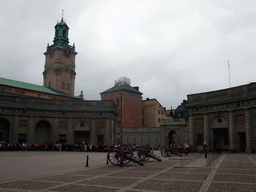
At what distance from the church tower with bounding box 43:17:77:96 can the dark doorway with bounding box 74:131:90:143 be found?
33047mm

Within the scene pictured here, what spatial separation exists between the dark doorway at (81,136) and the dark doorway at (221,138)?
2116 centimetres

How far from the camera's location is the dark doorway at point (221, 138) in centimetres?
3666

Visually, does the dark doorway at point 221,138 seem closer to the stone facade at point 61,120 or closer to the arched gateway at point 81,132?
the stone facade at point 61,120

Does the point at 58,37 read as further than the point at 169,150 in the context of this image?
Yes

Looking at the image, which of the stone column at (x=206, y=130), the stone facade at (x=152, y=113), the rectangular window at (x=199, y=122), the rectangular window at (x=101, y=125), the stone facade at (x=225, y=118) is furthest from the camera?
the stone facade at (x=152, y=113)

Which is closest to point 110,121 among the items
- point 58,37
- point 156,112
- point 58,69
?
point 156,112

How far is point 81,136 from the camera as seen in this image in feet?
144

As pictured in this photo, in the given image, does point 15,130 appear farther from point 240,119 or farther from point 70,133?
point 240,119

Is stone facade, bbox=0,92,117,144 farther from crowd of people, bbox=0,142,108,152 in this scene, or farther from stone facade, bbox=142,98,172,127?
stone facade, bbox=142,98,172,127

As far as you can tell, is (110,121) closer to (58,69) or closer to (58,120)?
(58,120)

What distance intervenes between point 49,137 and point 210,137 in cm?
2621

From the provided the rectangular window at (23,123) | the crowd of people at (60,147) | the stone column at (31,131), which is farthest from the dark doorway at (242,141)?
the rectangular window at (23,123)

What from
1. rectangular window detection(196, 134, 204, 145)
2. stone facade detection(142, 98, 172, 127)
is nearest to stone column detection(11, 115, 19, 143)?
rectangular window detection(196, 134, 204, 145)

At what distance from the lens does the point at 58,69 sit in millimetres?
74562
